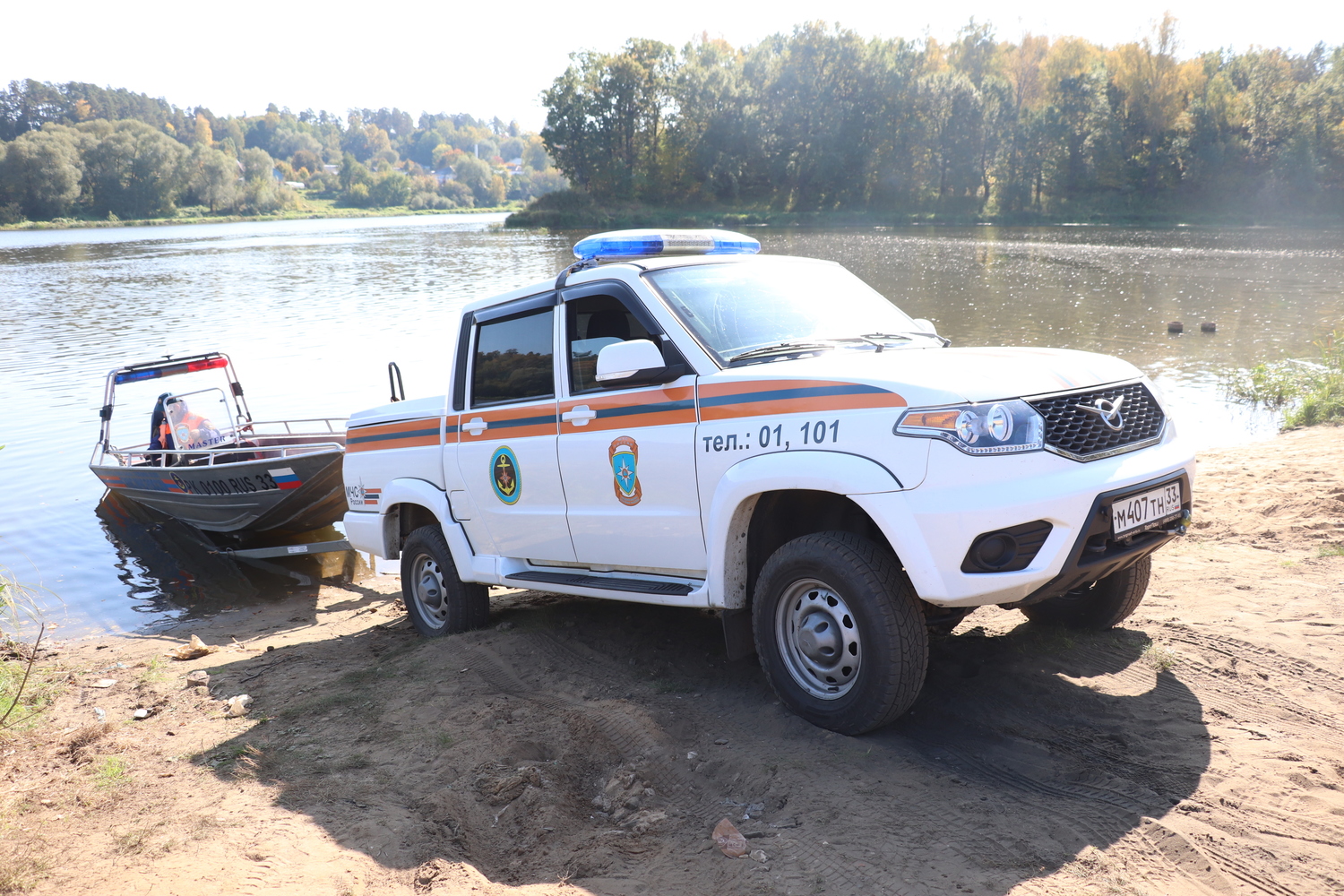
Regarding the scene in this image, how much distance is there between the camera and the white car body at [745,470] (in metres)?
3.55

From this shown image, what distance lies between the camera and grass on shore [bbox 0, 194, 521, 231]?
319ft

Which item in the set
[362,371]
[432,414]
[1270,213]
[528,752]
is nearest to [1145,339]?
[362,371]

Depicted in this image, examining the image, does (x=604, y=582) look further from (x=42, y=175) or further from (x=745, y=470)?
(x=42, y=175)

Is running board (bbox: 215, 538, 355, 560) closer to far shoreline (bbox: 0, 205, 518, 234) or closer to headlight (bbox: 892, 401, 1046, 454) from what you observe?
headlight (bbox: 892, 401, 1046, 454)

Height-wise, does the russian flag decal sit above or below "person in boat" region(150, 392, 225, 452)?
below

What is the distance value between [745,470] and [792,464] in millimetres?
247

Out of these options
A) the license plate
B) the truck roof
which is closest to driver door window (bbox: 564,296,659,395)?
the truck roof

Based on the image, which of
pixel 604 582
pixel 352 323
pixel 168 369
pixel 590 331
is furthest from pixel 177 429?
pixel 352 323

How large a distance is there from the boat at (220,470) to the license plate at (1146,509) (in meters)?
8.51

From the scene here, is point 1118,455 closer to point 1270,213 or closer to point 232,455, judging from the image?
point 232,455

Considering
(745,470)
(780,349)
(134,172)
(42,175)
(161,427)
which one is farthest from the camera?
(134,172)

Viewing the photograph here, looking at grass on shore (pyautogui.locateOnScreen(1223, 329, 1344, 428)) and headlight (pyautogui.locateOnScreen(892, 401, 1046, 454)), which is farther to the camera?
grass on shore (pyautogui.locateOnScreen(1223, 329, 1344, 428))

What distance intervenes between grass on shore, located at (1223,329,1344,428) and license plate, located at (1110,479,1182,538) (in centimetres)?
879

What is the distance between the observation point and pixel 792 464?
3.87 meters
